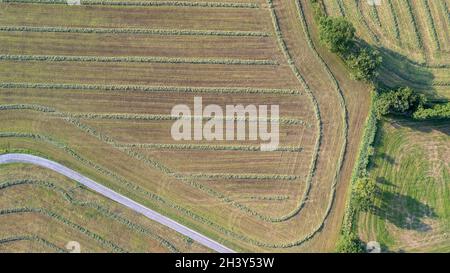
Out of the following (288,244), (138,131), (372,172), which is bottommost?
(288,244)

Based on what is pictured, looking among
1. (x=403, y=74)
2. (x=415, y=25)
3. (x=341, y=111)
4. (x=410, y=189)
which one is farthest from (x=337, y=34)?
(x=410, y=189)

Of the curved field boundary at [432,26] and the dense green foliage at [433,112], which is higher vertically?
the curved field boundary at [432,26]

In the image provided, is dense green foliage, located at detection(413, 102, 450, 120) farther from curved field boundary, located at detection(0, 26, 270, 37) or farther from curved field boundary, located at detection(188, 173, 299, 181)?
curved field boundary, located at detection(0, 26, 270, 37)

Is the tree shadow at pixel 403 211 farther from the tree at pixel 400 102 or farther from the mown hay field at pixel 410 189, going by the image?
the tree at pixel 400 102

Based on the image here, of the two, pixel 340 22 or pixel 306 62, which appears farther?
pixel 306 62

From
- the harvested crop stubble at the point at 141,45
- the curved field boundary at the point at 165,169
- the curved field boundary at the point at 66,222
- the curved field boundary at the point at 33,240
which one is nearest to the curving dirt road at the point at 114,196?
the curved field boundary at the point at 66,222

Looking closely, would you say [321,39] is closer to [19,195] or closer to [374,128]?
[374,128]

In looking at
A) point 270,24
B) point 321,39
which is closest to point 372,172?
point 321,39

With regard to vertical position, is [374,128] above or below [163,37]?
below
